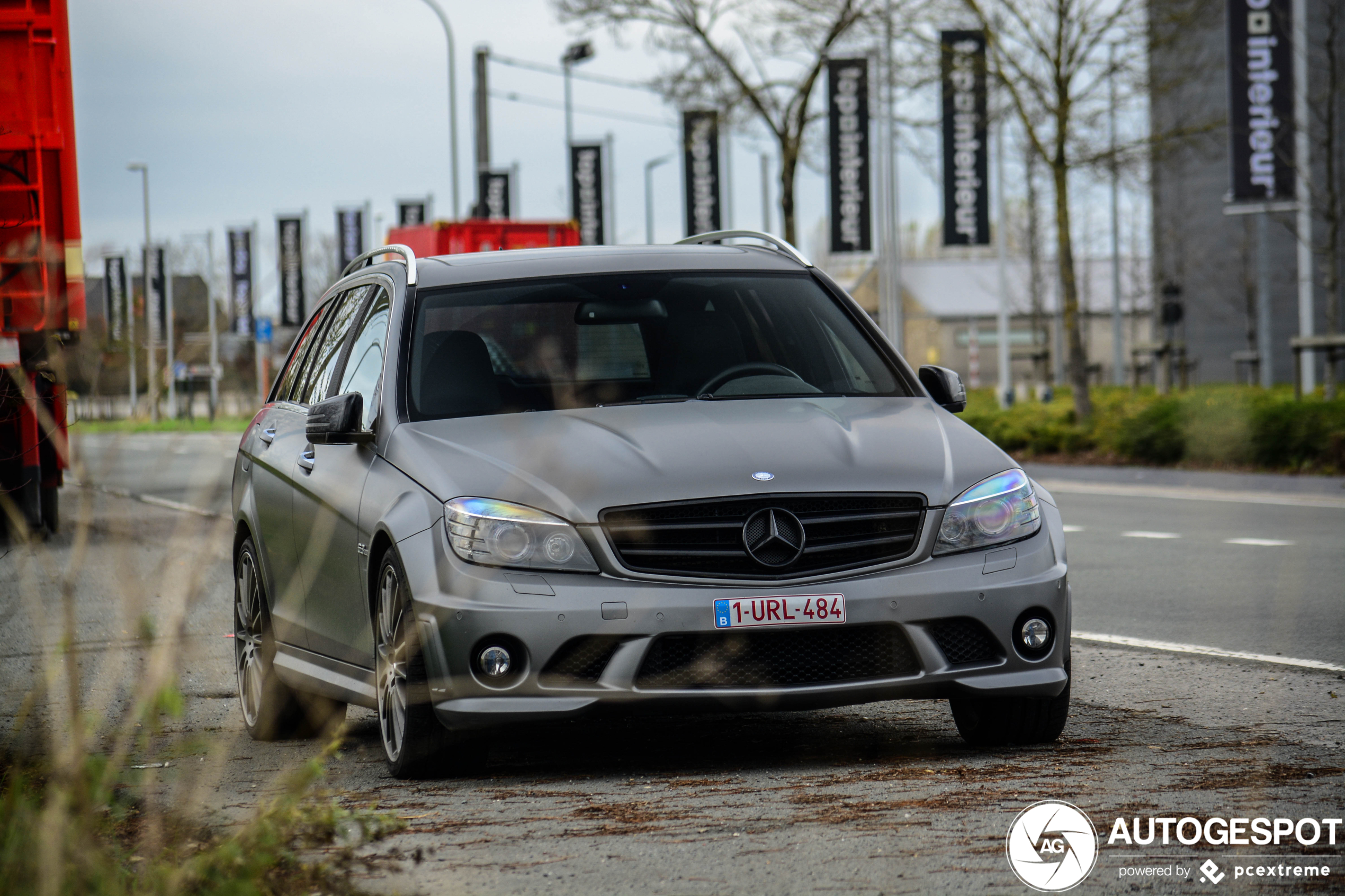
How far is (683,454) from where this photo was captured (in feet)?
18.4

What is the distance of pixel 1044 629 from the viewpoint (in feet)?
18.8

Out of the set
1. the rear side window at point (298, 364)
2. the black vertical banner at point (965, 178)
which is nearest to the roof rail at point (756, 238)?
the rear side window at point (298, 364)

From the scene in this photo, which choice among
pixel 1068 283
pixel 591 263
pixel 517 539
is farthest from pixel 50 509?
pixel 1068 283

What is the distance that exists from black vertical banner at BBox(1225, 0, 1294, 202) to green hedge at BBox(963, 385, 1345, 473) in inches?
165

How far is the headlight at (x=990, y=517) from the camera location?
18.4ft

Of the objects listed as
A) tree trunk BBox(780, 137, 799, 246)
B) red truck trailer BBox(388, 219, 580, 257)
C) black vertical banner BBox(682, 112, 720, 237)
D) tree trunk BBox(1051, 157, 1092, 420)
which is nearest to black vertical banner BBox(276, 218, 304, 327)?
black vertical banner BBox(682, 112, 720, 237)

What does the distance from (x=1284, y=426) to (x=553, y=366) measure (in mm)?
15196

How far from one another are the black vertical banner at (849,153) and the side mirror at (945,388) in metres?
28.3

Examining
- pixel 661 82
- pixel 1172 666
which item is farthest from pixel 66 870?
pixel 661 82

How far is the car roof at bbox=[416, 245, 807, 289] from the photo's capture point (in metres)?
6.91

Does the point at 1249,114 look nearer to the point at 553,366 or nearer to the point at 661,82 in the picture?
the point at 661,82

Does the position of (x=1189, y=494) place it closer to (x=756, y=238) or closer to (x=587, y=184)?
(x=756, y=238)

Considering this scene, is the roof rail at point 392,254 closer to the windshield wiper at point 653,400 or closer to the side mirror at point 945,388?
the windshield wiper at point 653,400

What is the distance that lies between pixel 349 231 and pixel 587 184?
1602 cm
